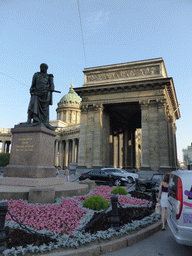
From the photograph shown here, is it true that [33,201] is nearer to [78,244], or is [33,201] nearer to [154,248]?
[78,244]

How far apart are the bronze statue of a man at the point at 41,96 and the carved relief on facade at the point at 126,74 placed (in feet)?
81.9

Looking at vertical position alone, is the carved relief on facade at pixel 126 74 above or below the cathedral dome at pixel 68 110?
below

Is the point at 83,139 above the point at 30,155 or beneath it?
above

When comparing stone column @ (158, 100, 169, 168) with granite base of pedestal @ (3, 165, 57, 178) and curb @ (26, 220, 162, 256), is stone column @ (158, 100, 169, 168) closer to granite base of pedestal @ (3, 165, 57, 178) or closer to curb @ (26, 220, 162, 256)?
granite base of pedestal @ (3, 165, 57, 178)

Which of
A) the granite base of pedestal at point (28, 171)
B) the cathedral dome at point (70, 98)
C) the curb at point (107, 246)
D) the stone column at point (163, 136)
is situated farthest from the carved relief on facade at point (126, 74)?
the cathedral dome at point (70, 98)

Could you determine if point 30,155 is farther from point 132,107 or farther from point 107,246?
point 132,107

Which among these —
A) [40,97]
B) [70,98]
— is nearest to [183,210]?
[40,97]

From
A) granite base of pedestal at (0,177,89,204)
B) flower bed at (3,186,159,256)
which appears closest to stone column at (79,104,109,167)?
granite base of pedestal at (0,177,89,204)

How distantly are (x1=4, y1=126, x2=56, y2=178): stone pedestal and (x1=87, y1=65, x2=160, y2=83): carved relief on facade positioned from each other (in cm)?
2678

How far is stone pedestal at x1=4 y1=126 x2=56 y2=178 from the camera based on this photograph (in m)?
9.41

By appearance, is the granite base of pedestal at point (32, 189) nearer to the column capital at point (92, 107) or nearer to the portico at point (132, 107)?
the portico at point (132, 107)

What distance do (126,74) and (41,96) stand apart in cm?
2595

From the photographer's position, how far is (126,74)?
34.4 metres

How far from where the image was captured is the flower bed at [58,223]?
4.46 metres
